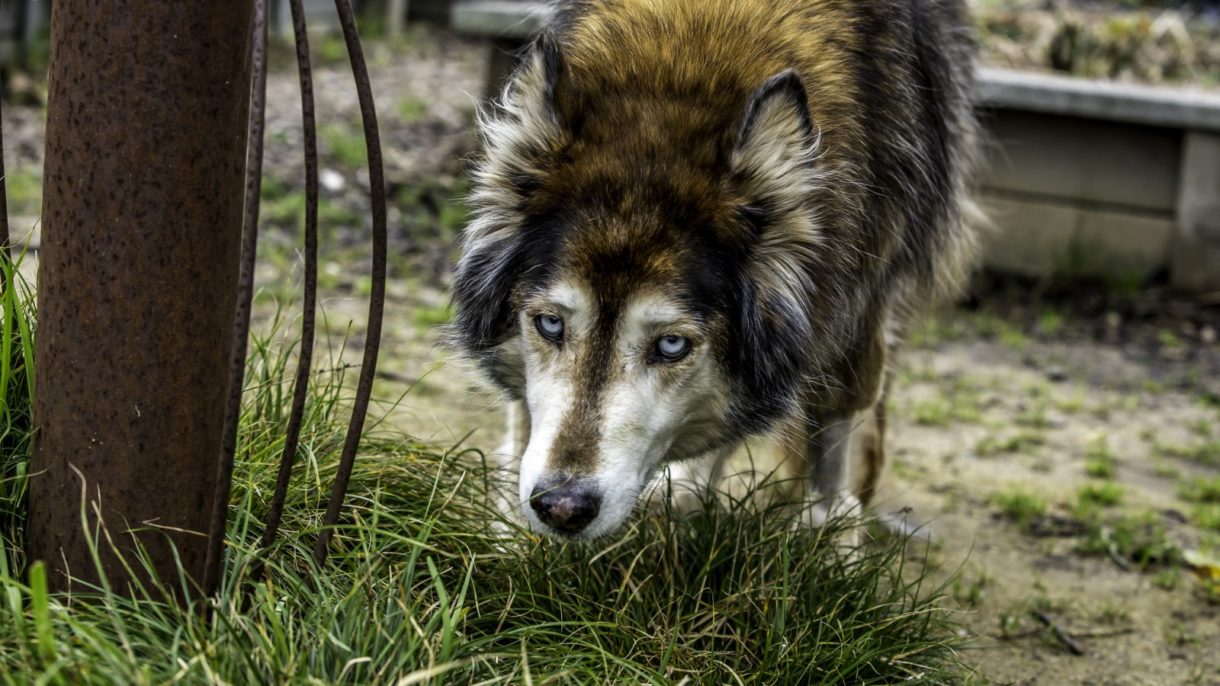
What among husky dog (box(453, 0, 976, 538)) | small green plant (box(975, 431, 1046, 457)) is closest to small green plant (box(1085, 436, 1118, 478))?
small green plant (box(975, 431, 1046, 457))

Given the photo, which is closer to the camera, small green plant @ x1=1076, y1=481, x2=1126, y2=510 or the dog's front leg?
the dog's front leg

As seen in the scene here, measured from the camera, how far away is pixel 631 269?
2.88 m

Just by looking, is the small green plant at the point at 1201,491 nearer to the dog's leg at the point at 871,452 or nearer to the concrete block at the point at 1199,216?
the dog's leg at the point at 871,452

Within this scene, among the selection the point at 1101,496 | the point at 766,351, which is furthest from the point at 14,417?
the point at 1101,496

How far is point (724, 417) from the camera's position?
320 centimetres

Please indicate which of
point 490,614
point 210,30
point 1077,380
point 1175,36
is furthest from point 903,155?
point 1175,36

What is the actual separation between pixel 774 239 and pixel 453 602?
1121 millimetres

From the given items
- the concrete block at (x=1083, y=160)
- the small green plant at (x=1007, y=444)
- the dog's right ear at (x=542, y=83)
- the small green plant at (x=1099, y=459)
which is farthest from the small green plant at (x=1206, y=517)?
the dog's right ear at (x=542, y=83)

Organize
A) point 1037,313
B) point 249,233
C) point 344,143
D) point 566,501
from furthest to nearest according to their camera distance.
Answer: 1. point 344,143
2. point 1037,313
3. point 566,501
4. point 249,233

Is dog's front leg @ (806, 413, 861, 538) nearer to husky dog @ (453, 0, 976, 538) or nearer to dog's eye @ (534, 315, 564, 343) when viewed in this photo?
husky dog @ (453, 0, 976, 538)

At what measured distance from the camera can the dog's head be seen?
9.23ft

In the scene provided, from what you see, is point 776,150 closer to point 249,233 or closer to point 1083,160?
point 249,233

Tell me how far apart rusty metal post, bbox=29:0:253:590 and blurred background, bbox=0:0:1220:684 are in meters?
0.90

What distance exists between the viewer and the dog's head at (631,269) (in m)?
2.81
